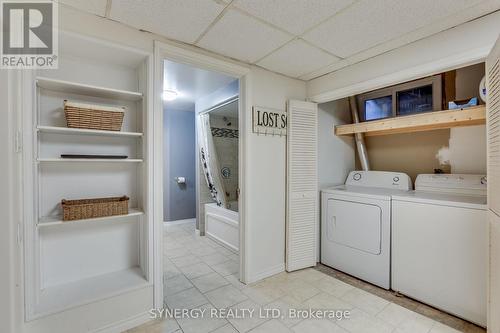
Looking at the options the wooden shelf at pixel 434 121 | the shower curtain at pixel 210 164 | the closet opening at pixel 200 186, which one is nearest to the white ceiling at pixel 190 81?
the closet opening at pixel 200 186

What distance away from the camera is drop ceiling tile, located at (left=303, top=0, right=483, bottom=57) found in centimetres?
149

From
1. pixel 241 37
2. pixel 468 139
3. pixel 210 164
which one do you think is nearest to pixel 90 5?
pixel 241 37

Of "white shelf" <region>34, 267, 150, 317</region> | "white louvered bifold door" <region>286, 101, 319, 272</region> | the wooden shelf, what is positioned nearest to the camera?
"white shelf" <region>34, 267, 150, 317</region>

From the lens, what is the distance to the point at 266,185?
2.57m

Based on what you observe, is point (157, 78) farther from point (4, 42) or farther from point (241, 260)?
point (241, 260)

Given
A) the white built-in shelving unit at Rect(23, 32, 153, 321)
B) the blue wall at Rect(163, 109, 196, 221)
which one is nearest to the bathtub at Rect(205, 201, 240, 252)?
the blue wall at Rect(163, 109, 196, 221)

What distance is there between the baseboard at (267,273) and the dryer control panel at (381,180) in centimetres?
148

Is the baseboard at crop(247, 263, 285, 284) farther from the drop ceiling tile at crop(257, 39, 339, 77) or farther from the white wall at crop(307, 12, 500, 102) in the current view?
the drop ceiling tile at crop(257, 39, 339, 77)

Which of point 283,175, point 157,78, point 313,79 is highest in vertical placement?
point 313,79

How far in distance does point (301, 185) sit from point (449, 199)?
135cm

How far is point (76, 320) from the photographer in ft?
5.15

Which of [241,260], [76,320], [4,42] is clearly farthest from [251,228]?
[4,42]

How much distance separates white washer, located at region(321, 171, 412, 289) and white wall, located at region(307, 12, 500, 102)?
1.14 meters

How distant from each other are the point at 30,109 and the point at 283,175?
87.8 inches
